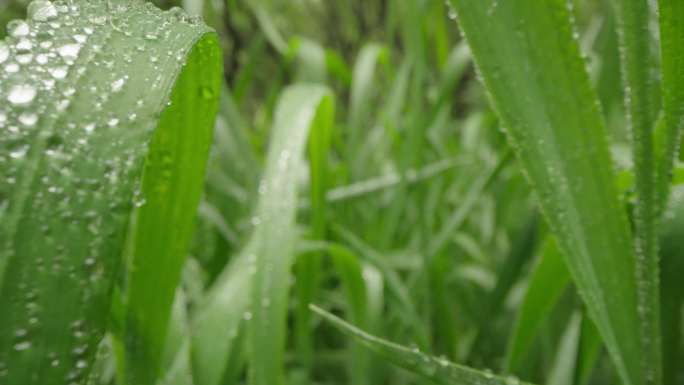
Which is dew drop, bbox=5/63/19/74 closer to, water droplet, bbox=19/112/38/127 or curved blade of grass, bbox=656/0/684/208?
water droplet, bbox=19/112/38/127

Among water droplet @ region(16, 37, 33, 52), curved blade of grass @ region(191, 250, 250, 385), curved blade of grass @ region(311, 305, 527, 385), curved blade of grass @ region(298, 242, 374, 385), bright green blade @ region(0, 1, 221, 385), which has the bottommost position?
curved blade of grass @ region(298, 242, 374, 385)

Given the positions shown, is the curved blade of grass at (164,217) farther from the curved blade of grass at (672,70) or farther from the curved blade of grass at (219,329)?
the curved blade of grass at (672,70)

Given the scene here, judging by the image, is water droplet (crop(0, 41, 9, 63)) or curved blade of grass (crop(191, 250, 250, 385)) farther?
curved blade of grass (crop(191, 250, 250, 385))

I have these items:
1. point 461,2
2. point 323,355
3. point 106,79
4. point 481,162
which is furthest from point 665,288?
point 481,162

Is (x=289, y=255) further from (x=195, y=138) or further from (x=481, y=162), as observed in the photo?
(x=481, y=162)

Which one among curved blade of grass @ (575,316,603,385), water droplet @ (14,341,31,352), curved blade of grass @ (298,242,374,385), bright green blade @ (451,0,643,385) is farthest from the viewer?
curved blade of grass @ (298,242,374,385)

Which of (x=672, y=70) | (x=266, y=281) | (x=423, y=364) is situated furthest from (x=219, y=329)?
(x=672, y=70)

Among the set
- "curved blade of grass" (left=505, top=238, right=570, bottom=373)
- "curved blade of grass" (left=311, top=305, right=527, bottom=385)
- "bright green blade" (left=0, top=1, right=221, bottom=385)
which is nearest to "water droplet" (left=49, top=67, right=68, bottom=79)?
"bright green blade" (left=0, top=1, right=221, bottom=385)

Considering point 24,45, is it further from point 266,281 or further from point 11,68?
point 266,281
